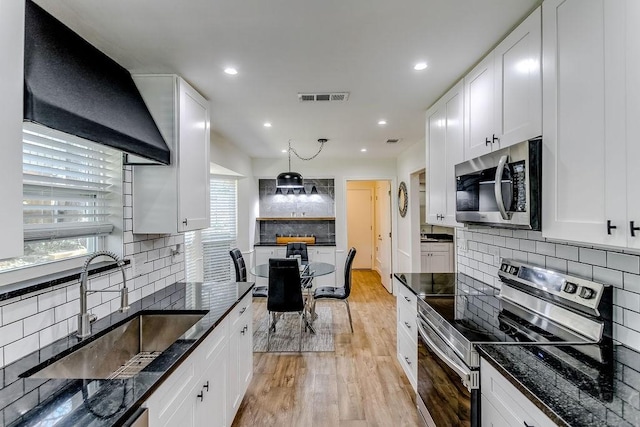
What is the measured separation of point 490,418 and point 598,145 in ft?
3.91

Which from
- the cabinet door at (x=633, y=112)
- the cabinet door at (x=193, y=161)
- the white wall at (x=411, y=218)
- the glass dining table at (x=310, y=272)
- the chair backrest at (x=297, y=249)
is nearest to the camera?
the cabinet door at (x=633, y=112)

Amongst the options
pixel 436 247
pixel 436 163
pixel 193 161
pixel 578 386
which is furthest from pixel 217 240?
pixel 578 386

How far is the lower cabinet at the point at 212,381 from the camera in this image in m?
1.25

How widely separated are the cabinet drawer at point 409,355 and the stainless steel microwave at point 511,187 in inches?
45.8

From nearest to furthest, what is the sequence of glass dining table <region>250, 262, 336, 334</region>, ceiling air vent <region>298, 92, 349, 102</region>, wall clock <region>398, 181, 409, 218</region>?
ceiling air vent <region>298, 92, 349, 102</region> < glass dining table <region>250, 262, 336, 334</region> < wall clock <region>398, 181, 409, 218</region>

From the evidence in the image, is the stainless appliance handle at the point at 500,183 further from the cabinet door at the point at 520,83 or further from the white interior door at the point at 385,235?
the white interior door at the point at 385,235

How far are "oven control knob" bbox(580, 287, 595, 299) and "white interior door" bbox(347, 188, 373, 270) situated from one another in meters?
6.67

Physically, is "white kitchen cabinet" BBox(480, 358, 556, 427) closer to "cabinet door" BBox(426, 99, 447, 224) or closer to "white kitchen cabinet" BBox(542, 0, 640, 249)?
"white kitchen cabinet" BBox(542, 0, 640, 249)

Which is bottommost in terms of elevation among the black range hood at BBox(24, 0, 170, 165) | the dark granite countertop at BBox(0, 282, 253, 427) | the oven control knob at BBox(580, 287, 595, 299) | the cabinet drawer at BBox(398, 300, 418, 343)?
the cabinet drawer at BBox(398, 300, 418, 343)

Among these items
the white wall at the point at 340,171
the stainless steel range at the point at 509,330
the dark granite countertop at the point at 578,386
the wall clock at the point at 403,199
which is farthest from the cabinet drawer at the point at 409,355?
the white wall at the point at 340,171

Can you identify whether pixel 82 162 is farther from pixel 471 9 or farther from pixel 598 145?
pixel 598 145

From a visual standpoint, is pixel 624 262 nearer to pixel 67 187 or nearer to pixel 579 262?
pixel 579 262

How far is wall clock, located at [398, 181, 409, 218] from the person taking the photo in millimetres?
5176

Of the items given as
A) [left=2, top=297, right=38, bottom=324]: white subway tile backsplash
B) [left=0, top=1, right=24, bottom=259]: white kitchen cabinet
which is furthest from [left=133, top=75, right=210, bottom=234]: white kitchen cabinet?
[left=0, top=1, right=24, bottom=259]: white kitchen cabinet
